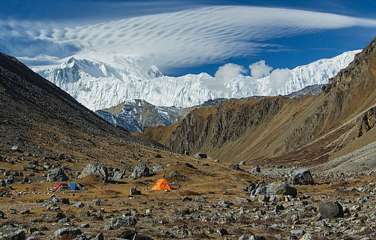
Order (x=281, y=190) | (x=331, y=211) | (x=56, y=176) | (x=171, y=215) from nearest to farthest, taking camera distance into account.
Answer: (x=331, y=211) < (x=171, y=215) < (x=281, y=190) < (x=56, y=176)

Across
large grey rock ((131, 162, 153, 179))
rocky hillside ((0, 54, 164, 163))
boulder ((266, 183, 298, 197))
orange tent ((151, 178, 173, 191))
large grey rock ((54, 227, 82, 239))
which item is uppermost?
rocky hillside ((0, 54, 164, 163))

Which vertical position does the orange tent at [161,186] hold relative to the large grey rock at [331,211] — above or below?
above

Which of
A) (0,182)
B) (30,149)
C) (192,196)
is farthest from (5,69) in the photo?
(192,196)

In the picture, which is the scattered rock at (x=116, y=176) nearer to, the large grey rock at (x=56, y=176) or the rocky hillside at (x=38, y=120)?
the large grey rock at (x=56, y=176)

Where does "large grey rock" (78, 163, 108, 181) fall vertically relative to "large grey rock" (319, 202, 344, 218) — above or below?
above

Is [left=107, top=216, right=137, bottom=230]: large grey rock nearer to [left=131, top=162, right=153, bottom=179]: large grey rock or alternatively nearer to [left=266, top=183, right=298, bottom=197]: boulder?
[left=266, top=183, right=298, bottom=197]: boulder

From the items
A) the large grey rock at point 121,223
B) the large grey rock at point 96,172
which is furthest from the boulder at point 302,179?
the large grey rock at point 121,223

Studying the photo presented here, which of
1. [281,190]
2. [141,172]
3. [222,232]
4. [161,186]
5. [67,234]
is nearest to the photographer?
[67,234]

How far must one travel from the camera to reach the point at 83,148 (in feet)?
319

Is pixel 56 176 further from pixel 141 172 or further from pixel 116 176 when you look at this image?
pixel 141 172

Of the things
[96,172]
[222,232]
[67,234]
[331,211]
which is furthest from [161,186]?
[67,234]

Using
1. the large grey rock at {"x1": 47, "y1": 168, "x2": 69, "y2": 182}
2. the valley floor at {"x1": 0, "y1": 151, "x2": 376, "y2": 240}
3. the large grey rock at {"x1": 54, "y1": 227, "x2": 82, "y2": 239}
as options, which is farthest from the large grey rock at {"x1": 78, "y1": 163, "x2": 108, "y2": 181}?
the large grey rock at {"x1": 54, "y1": 227, "x2": 82, "y2": 239}

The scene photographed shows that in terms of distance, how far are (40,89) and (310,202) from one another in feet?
330

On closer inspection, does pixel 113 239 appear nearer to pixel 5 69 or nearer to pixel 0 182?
pixel 0 182
